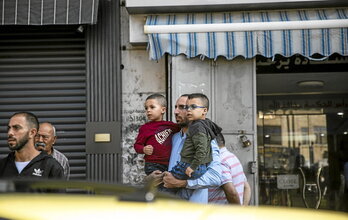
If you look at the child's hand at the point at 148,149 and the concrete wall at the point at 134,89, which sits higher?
the concrete wall at the point at 134,89

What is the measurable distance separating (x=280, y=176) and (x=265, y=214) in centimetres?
937

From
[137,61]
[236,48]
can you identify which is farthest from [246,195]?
[137,61]

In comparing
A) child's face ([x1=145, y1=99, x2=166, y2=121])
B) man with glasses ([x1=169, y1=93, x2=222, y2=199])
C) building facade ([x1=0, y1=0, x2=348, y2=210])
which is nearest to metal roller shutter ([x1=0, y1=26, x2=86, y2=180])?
building facade ([x1=0, y1=0, x2=348, y2=210])

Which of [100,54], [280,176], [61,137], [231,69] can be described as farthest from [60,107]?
[280,176]

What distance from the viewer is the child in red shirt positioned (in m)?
5.47

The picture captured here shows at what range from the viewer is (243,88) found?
8.00 meters

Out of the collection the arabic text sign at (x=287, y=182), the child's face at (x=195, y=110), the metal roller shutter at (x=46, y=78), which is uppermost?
the metal roller shutter at (x=46, y=78)

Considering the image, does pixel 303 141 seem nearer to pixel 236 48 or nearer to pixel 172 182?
pixel 236 48

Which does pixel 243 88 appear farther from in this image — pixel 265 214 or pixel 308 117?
pixel 265 214

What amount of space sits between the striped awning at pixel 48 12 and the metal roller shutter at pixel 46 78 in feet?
1.68

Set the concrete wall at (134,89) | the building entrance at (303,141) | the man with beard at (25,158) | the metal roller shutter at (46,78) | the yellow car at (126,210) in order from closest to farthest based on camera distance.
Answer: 1. the yellow car at (126,210)
2. the man with beard at (25,158)
3. the concrete wall at (134,89)
4. the metal roller shutter at (46,78)
5. the building entrance at (303,141)

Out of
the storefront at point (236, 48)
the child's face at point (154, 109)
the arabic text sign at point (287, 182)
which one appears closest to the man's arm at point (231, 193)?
the child's face at point (154, 109)

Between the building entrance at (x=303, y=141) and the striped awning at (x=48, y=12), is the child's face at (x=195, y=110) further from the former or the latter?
the building entrance at (x=303, y=141)

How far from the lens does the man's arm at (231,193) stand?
5.04 meters
